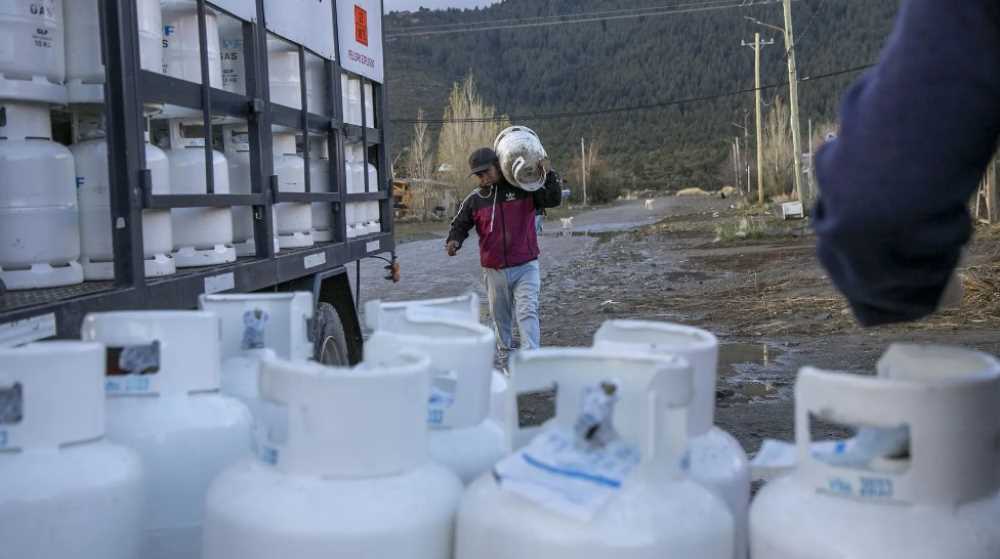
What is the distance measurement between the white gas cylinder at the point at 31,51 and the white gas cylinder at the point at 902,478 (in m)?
3.21

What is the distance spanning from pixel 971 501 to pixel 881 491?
0.14m

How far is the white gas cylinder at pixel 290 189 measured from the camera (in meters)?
5.99

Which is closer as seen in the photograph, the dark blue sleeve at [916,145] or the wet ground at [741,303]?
the dark blue sleeve at [916,145]

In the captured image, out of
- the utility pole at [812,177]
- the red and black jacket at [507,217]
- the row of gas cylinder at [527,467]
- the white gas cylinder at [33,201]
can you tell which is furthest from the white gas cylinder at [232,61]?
the row of gas cylinder at [527,467]

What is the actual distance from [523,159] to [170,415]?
22.9ft

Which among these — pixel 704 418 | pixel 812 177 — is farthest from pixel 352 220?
pixel 704 418

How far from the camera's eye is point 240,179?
18.6 feet

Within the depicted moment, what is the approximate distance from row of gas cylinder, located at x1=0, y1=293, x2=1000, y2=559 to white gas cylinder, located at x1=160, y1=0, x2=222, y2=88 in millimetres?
3186

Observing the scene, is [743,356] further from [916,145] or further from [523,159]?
[916,145]

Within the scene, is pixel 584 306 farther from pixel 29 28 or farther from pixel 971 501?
pixel 971 501

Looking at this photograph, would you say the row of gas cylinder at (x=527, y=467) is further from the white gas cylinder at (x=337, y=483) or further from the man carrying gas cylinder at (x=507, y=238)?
the man carrying gas cylinder at (x=507, y=238)

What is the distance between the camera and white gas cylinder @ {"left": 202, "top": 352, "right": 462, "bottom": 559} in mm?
1617

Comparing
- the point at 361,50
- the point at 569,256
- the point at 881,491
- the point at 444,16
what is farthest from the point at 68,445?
the point at 444,16

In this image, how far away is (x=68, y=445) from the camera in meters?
1.75
